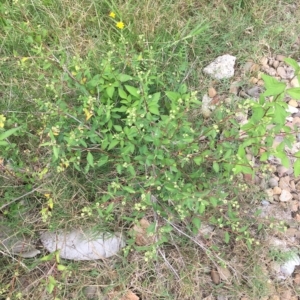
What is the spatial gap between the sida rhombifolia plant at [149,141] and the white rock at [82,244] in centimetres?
27

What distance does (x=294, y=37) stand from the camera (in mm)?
3174

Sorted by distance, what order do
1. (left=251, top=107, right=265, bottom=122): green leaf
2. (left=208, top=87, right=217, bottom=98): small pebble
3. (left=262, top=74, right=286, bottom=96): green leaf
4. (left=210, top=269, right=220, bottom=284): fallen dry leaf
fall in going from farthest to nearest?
(left=208, top=87, right=217, bottom=98): small pebble → (left=210, top=269, right=220, bottom=284): fallen dry leaf → (left=251, top=107, right=265, bottom=122): green leaf → (left=262, top=74, right=286, bottom=96): green leaf

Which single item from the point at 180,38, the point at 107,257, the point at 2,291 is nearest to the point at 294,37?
the point at 180,38

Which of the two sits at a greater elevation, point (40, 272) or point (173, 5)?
point (173, 5)

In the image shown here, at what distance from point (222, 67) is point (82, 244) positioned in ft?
5.41

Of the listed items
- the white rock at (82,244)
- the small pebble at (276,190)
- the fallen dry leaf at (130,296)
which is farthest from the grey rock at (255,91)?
the fallen dry leaf at (130,296)

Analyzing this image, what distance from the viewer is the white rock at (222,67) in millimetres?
3023

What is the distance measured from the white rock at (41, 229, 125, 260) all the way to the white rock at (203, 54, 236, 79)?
1403 millimetres

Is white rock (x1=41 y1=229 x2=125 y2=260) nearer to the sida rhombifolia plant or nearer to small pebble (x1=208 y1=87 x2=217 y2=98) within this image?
the sida rhombifolia plant

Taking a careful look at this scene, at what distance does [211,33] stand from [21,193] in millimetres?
1870

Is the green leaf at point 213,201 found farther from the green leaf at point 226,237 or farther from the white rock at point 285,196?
the white rock at point 285,196

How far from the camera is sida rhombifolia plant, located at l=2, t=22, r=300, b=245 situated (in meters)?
2.22

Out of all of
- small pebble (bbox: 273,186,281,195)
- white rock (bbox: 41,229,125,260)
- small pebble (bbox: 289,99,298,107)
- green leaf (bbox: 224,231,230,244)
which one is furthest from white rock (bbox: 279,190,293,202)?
white rock (bbox: 41,229,125,260)

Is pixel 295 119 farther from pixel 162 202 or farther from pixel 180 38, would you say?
pixel 162 202
